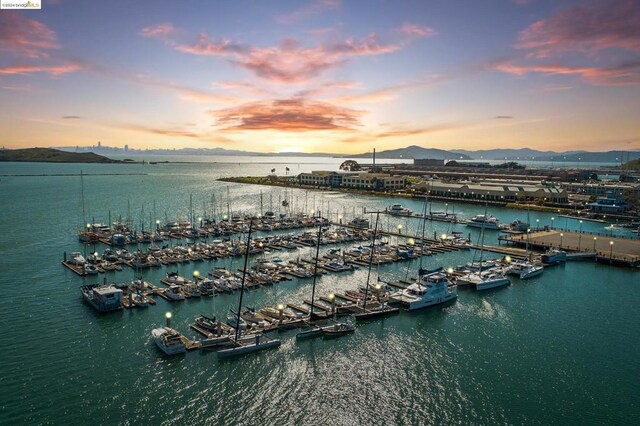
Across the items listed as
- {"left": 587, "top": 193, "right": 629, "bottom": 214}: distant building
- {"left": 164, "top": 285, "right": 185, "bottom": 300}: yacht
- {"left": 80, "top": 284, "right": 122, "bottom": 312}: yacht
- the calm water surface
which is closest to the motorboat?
the calm water surface

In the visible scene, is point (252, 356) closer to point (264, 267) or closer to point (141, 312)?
point (141, 312)

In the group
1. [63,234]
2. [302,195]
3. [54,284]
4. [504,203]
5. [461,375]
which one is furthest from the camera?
[302,195]

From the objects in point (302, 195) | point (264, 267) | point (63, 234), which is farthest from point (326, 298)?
point (302, 195)

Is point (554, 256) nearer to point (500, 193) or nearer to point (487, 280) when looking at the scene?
point (487, 280)

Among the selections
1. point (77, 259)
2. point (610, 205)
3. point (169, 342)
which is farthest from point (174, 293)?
point (610, 205)

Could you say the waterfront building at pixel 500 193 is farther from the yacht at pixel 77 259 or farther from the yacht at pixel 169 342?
the yacht at pixel 169 342

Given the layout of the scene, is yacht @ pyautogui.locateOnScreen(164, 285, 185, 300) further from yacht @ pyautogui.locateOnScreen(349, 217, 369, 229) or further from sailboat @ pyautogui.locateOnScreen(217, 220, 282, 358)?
yacht @ pyautogui.locateOnScreen(349, 217, 369, 229)
